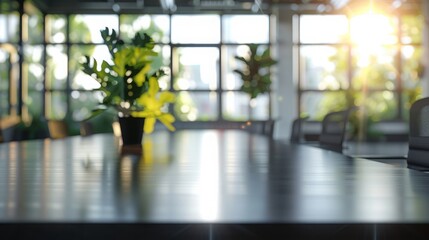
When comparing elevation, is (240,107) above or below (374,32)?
below

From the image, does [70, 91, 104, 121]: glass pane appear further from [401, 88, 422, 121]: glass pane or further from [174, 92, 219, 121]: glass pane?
[401, 88, 422, 121]: glass pane

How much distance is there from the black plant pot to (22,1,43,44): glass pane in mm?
9980

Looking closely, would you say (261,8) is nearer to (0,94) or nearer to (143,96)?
(0,94)

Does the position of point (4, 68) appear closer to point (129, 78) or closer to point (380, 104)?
point (380, 104)

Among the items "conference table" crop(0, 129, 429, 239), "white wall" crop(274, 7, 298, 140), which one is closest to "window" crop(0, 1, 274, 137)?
"white wall" crop(274, 7, 298, 140)

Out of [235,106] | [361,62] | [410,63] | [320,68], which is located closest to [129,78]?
[235,106]

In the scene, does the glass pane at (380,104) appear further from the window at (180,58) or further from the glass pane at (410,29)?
the window at (180,58)

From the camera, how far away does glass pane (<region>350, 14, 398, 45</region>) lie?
539 inches

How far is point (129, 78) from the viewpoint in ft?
7.39

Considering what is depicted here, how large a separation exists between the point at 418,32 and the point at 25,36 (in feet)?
31.1

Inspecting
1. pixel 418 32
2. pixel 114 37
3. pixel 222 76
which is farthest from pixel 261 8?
pixel 114 37

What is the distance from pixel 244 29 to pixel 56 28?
4630 millimetres

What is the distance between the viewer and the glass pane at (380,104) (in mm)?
13570

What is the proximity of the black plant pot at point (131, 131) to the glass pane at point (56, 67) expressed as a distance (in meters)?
11.1
